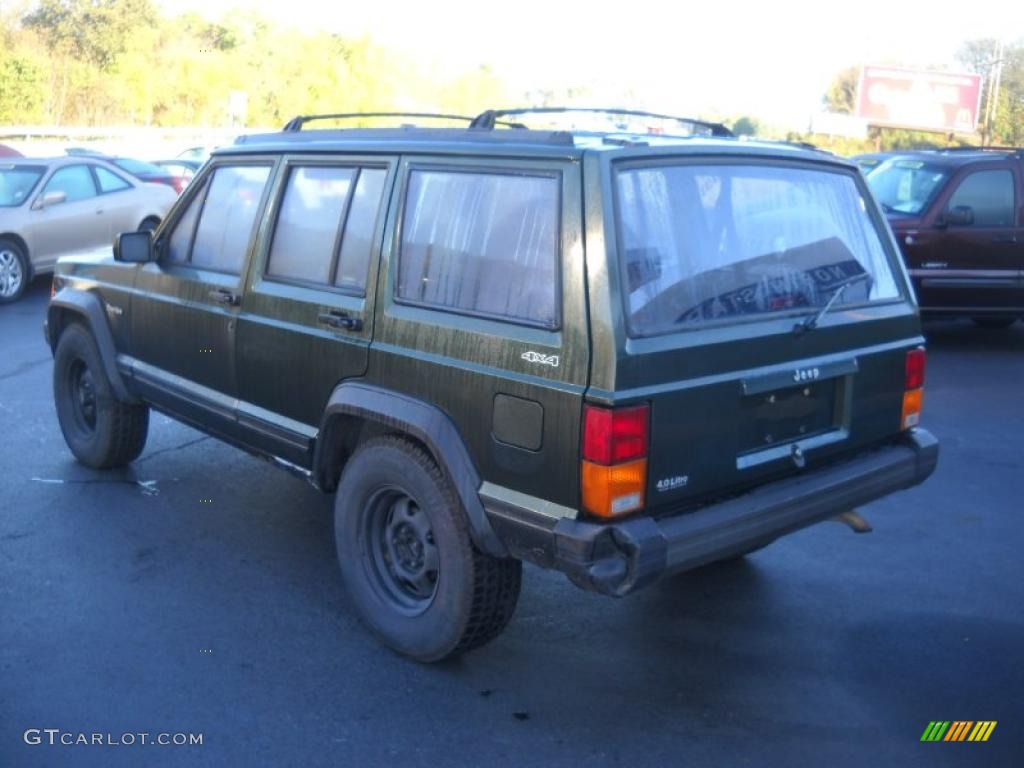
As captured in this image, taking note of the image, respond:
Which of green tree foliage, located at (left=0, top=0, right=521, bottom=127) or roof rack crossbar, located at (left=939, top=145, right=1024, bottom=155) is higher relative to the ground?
green tree foliage, located at (left=0, top=0, right=521, bottom=127)

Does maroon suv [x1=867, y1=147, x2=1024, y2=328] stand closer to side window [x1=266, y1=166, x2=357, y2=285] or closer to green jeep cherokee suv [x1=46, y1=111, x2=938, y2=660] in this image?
green jeep cherokee suv [x1=46, y1=111, x2=938, y2=660]

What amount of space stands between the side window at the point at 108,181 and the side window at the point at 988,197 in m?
9.59

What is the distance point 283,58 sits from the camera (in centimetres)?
4428

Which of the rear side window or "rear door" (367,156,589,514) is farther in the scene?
the rear side window

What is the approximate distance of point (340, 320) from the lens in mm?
4453

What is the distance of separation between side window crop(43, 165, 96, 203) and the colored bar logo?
39.1 feet

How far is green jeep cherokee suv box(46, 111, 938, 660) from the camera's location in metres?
3.64

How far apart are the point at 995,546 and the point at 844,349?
1901 mm

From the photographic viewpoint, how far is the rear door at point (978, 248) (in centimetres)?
1042

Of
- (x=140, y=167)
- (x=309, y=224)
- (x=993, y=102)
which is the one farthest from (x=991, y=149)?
(x=993, y=102)

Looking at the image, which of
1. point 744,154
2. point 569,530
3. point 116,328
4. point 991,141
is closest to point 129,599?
point 116,328

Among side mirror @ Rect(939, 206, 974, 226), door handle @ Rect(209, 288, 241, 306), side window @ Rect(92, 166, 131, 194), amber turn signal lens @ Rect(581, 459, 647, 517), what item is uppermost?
side mirror @ Rect(939, 206, 974, 226)

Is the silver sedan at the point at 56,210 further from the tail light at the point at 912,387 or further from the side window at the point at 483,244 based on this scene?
the tail light at the point at 912,387

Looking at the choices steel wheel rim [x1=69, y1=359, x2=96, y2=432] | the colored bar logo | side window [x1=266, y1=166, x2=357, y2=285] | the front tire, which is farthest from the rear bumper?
steel wheel rim [x1=69, y1=359, x2=96, y2=432]
